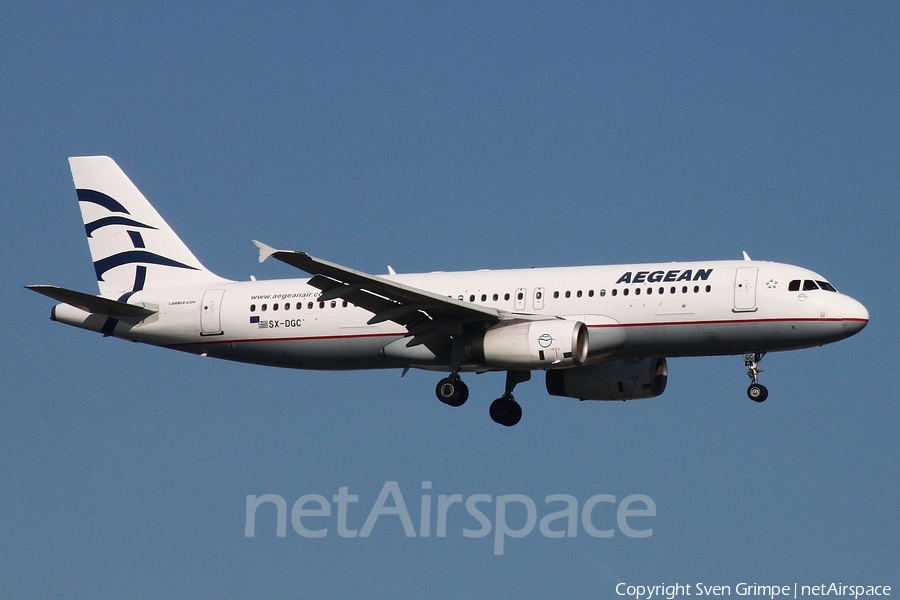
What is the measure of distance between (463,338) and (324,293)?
510cm

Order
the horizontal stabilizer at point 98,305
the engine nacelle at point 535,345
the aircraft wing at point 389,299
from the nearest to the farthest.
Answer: the aircraft wing at point 389,299 → the engine nacelle at point 535,345 → the horizontal stabilizer at point 98,305

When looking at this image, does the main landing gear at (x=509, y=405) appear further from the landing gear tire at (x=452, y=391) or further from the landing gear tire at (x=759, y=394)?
the landing gear tire at (x=759, y=394)

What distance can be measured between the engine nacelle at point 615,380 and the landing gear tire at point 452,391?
339 centimetres

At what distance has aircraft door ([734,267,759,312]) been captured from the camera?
41688 millimetres

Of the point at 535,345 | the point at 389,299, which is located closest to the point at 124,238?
the point at 389,299

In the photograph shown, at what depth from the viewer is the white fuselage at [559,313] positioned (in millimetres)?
41688

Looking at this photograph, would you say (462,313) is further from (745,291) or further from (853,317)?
(853,317)

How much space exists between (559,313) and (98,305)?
15.2m

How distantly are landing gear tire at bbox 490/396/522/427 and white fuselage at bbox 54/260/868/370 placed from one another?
3102mm

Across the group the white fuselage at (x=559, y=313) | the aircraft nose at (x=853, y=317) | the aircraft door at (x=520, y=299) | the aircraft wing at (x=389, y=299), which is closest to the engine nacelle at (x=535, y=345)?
the aircraft wing at (x=389, y=299)

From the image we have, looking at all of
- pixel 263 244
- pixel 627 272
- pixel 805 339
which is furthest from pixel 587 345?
pixel 263 244

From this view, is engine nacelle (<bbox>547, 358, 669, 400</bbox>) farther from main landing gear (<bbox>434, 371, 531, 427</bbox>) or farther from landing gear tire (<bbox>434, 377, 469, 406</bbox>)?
landing gear tire (<bbox>434, 377, 469, 406</bbox>)

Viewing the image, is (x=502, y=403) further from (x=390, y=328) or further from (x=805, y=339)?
(x=805, y=339)

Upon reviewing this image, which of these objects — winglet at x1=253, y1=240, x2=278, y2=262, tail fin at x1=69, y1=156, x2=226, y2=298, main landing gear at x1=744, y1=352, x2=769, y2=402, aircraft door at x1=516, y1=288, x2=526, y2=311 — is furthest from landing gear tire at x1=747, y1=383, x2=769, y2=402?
tail fin at x1=69, y1=156, x2=226, y2=298
